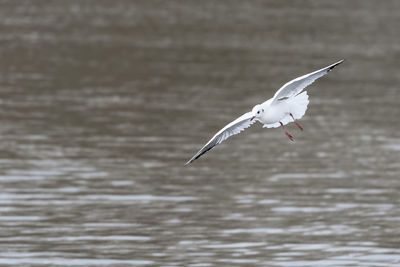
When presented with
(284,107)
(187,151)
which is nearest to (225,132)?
(284,107)

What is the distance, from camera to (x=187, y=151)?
90.9ft

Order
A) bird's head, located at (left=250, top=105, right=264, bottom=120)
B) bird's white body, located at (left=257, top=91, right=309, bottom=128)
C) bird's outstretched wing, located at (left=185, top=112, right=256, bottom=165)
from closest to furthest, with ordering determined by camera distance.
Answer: bird's head, located at (left=250, top=105, right=264, bottom=120)
bird's white body, located at (left=257, top=91, right=309, bottom=128)
bird's outstretched wing, located at (left=185, top=112, right=256, bottom=165)

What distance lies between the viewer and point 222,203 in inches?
897

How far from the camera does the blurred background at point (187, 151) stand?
1983 cm

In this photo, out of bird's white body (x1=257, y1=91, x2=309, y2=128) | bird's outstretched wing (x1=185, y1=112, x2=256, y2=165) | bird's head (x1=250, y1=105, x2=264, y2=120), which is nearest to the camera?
bird's head (x1=250, y1=105, x2=264, y2=120)

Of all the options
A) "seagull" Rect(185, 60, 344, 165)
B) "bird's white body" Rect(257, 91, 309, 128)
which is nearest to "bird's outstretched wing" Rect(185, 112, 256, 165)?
"seagull" Rect(185, 60, 344, 165)

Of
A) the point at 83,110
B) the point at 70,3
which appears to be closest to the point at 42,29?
the point at 70,3

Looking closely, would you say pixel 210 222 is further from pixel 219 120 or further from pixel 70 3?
pixel 70 3

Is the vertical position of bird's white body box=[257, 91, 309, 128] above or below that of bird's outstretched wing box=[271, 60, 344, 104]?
below

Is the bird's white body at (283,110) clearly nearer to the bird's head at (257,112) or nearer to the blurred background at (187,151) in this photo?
the bird's head at (257,112)

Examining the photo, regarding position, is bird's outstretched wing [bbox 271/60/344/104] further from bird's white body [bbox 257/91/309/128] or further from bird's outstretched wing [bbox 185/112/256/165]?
bird's outstretched wing [bbox 185/112/256/165]

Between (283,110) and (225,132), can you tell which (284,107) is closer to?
(283,110)

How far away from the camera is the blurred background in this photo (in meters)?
19.8

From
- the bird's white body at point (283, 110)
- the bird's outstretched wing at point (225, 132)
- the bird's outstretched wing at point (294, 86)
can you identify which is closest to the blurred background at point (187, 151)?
the bird's outstretched wing at point (225, 132)
